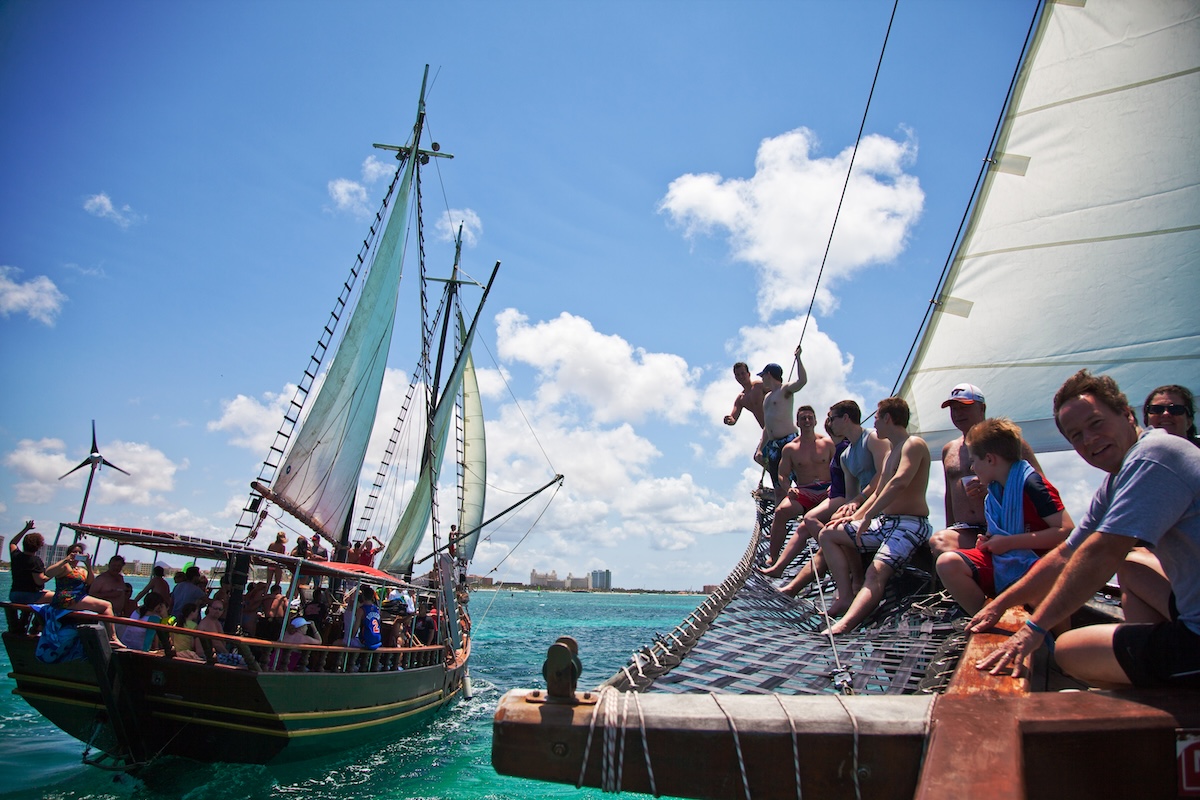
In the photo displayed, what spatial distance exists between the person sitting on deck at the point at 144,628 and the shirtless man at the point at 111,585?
26 cm

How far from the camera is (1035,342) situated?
620 cm

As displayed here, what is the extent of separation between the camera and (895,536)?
4906 mm

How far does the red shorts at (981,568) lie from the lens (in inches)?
148

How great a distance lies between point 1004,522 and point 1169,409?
3.90 feet

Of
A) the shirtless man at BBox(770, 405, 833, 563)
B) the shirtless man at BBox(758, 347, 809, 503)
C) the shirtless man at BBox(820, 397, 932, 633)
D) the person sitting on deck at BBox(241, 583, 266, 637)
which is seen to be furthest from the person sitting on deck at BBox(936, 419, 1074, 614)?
the person sitting on deck at BBox(241, 583, 266, 637)

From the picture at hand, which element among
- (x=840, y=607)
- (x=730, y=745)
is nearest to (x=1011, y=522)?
(x=840, y=607)

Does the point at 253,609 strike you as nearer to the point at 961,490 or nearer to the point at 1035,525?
the point at 961,490

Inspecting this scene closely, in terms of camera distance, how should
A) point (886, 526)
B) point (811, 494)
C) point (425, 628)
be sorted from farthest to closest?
point (425, 628) → point (811, 494) → point (886, 526)

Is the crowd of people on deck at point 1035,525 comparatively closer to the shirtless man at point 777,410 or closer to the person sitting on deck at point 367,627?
the shirtless man at point 777,410

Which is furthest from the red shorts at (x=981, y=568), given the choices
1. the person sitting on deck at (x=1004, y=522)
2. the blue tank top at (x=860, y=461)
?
the blue tank top at (x=860, y=461)

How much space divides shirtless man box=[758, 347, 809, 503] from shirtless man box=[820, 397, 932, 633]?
2980 millimetres

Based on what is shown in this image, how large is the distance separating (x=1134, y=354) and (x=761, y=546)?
525 centimetres

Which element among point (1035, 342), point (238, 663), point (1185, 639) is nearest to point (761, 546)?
point (1035, 342)

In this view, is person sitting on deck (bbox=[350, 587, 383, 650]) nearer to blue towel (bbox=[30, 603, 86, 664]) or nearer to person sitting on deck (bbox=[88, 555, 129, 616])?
person sitting on deck (bbox=[88, 555, 129, 616])
